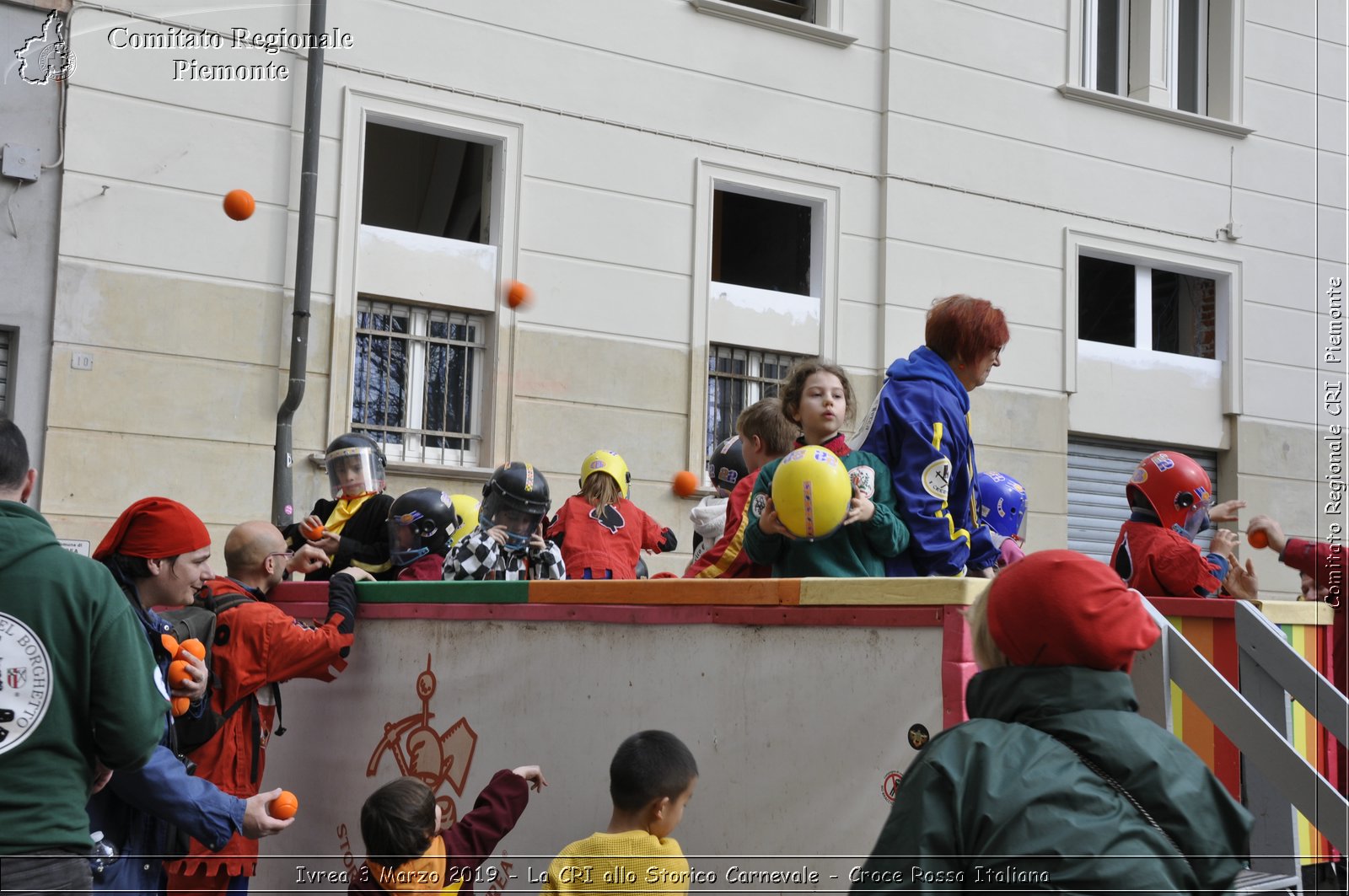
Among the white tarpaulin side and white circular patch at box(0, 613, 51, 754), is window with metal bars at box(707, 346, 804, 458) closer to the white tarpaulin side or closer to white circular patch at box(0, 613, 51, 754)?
the white tarpaulin side

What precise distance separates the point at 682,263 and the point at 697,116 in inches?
57.9

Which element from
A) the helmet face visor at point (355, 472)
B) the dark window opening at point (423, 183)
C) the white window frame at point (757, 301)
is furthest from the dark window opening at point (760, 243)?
the helmet face visor at point (355, 472)

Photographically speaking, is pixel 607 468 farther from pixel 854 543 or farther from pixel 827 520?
pixel 827 520

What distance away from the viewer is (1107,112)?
15.5 metres

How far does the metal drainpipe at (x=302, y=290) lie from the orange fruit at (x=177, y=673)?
7.30 metres

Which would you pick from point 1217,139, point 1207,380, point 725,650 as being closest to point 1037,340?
point 1207,380

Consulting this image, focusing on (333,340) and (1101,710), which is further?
(333,340)

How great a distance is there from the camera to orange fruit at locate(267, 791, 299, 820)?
3635mm

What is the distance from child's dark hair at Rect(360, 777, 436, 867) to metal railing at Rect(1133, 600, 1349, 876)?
1999 mm

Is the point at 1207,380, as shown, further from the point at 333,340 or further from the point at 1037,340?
the point at 333,340

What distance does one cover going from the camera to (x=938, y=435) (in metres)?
4.37

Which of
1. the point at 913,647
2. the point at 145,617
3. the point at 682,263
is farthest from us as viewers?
the point at 682,263

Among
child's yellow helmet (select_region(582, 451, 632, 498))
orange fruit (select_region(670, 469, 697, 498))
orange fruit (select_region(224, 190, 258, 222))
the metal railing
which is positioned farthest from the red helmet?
orange fruit (select_region(224, 190, 258, 222))

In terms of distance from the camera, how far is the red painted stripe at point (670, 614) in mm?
3373
